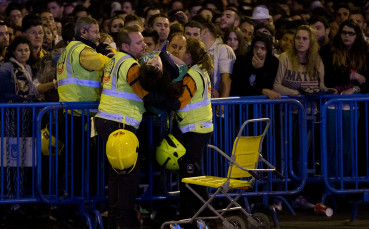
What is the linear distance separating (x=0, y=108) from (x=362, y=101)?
383 cm

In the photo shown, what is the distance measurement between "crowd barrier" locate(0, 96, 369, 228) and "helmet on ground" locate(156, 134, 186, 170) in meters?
0.31

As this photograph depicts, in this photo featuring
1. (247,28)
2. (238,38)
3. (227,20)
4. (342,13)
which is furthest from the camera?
(342,13)

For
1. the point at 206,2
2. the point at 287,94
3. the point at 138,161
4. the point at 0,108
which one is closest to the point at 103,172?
the point at 138,161

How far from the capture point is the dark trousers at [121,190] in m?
7.90

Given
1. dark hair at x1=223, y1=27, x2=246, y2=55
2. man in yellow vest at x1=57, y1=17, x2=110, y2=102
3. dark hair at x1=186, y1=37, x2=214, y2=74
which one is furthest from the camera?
dark hair at x1=223, y1=27, x2=246, y2=55

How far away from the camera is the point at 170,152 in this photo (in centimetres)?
805

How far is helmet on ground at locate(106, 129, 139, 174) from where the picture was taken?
7.66m

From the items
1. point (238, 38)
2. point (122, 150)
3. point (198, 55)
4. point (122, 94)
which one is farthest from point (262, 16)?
point (122, 150)

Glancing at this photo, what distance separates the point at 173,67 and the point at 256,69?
6.52 feet

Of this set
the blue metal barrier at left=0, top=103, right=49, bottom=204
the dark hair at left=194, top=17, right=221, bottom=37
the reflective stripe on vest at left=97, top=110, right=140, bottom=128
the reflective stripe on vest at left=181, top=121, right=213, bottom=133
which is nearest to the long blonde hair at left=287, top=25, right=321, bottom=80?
the dark hair at left=194, top=17, right=221, bottom=37

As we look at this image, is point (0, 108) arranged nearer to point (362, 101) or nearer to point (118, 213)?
point (118, 213)

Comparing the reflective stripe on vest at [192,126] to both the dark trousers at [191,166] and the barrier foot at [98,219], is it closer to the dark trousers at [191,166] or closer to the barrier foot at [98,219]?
the dark trousers at [191,166]

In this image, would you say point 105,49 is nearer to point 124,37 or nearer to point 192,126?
point 124,37

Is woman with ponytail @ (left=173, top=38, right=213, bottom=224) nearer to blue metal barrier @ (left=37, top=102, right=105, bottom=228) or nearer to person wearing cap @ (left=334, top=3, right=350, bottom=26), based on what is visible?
blue metal barrier @ (left=37, top=102, right=105, bottom=228)
